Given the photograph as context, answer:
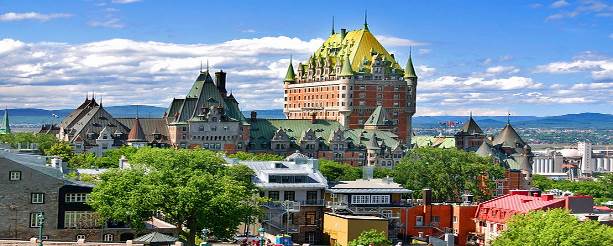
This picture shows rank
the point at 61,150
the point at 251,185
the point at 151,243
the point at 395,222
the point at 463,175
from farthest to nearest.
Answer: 1. the point at 61,150
2. the point at 463,175
3. the point at 395,222
4. the point at 251,185
5. the point at 151,243

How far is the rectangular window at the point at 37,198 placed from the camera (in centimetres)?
8358

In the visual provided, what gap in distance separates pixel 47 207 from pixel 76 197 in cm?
244

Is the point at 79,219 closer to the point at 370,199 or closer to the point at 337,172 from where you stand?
the point at 370,199

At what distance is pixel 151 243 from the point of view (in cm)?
7269

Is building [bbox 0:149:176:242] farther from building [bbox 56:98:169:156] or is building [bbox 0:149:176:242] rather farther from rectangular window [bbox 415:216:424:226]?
building [bbox 56:98:169:156]

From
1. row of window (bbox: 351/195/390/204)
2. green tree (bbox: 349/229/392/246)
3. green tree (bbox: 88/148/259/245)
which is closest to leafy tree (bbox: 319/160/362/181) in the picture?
row of window (bbox: 351/195/390/204)

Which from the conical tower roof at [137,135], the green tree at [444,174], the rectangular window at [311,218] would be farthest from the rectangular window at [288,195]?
→ the conical tower roof at [137,135]

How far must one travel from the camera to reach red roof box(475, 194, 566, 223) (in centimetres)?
10253

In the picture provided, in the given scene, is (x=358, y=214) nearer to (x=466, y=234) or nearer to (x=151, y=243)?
(x=466, y=234)

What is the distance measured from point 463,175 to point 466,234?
3336cm

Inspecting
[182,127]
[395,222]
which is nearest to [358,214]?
[395,222]

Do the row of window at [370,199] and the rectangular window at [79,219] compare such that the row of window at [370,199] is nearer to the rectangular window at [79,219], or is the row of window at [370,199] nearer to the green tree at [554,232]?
the green tree at [554,232]

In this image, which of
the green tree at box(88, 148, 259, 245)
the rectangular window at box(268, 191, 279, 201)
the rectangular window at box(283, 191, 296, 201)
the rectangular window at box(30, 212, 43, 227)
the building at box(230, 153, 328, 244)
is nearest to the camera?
the green tree at box(88, 148, 259, 245)

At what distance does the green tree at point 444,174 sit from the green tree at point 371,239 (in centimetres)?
4579
